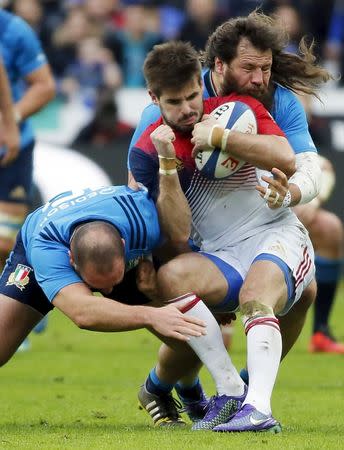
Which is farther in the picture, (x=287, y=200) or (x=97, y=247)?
(x=287, y=200)

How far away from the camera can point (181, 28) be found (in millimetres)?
18531

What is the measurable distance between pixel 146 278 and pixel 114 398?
1.74 metres

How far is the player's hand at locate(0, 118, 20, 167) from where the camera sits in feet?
34.7

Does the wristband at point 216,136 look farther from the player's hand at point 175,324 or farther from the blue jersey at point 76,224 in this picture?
the player's hand at point 175,324

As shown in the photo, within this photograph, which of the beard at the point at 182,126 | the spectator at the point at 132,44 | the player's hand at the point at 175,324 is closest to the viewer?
the player's hand at the point at 175,324

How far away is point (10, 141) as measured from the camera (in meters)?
10.6

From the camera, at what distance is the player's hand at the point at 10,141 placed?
1057 cm

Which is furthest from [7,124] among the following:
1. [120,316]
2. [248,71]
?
[120,316]

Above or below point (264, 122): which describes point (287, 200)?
below

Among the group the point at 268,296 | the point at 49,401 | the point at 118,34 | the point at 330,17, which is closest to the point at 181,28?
the point at 118,34

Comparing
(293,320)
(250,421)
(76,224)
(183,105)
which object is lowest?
(293,320)

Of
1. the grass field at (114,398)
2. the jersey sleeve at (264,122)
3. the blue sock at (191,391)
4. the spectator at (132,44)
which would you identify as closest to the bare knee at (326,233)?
the grass field at (114,398)

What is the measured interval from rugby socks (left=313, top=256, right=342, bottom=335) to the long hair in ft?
12.5

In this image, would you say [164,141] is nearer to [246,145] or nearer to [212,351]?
[246,145]
